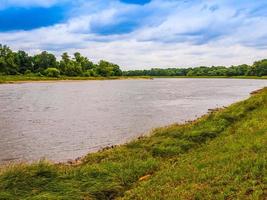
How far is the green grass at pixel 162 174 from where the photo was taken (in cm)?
994

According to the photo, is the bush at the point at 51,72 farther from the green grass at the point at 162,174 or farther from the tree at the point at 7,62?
the green grass at the point at 162,174

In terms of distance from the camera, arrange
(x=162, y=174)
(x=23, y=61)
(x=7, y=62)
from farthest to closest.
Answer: (x=23, y=61)
(x=7, y=62)
(x=162, y=174)

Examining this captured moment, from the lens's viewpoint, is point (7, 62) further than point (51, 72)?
No

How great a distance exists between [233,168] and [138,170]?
3646 mm

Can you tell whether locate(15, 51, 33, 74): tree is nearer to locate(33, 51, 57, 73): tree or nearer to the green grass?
locate(33, 51, 57, 73): tree

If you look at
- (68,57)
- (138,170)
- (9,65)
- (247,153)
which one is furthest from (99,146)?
(68,57)

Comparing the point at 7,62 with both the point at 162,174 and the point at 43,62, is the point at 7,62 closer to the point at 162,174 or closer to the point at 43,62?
the point at 43,62

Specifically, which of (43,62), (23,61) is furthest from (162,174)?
(43,62)

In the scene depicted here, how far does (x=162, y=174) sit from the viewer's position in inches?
473

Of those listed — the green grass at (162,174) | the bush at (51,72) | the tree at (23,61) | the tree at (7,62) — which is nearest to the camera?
the green grass at (162,174)

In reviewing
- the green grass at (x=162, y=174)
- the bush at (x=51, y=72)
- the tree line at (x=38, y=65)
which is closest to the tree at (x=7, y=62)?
the tree line at (x=38, y=65)

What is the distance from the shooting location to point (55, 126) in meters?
31.0

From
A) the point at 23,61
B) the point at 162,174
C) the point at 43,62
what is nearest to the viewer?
the point at 162,174

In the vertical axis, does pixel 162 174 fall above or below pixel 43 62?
below
